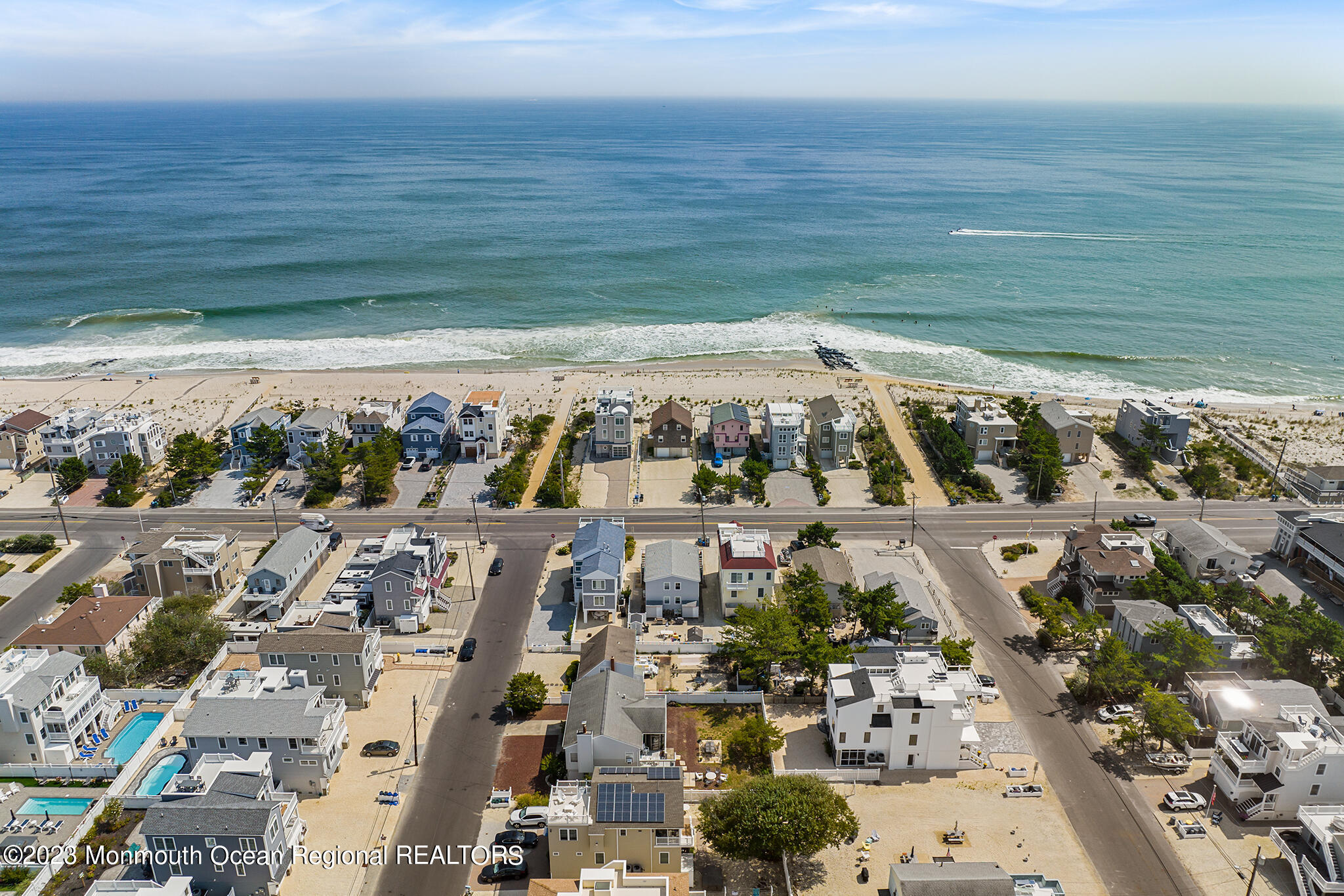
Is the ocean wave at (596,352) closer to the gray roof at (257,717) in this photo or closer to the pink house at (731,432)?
the pink house at (731,432)

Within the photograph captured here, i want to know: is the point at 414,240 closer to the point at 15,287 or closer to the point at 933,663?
the point at 15,287

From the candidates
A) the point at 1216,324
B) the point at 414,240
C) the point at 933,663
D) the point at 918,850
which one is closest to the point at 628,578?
the point at 933,663

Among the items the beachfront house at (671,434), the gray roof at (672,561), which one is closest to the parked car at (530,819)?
the gray roof at (672,561)

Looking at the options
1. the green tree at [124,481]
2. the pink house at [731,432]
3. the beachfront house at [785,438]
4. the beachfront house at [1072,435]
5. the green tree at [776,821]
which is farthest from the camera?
the pink house at [731,432]

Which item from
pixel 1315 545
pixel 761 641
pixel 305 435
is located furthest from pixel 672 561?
pixel 1315 545

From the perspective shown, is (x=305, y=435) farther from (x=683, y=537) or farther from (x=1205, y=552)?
(x=1205, y=552)

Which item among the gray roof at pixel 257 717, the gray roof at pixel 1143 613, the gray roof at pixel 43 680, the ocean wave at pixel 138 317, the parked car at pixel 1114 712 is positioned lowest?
the parked car at pixel 1114 712
